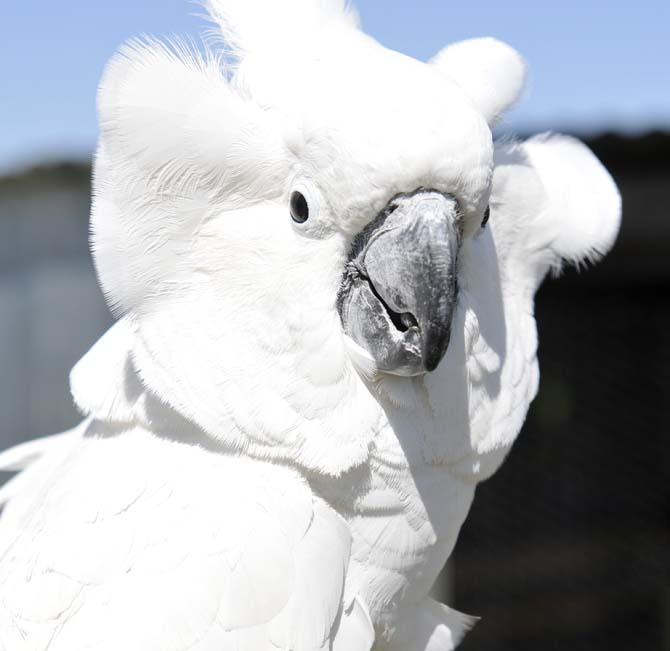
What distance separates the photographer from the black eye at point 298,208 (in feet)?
3.80

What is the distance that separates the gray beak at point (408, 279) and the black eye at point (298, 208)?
9 cm

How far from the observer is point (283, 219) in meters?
1.19

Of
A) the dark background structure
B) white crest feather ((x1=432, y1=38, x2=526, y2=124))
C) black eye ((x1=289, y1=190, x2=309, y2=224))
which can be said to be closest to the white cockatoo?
black eye ((x1=289, y1=190, x2=309, y2=224))

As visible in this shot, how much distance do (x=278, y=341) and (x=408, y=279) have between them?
21cm

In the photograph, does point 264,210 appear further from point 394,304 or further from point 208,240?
point 394,304

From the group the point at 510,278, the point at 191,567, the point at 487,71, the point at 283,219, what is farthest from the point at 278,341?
the point at 487,71

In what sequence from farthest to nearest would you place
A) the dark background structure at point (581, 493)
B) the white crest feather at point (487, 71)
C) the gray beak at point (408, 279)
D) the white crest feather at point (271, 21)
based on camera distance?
the dark background structure at point (581, 493)
the white crest feather at point (487, 71)
the white crest feather at point (271, 21)
the gray beak at point (408, 279)

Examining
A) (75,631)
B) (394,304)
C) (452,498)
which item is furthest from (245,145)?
(75,631)

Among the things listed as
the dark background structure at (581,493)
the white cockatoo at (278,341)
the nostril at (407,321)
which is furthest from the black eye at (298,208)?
the dark background structure at (581,493)

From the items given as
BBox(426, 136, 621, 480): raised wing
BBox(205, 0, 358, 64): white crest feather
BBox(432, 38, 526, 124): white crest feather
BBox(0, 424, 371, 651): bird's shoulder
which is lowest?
BBox(0, 424, 371, 651): bird's shoulder

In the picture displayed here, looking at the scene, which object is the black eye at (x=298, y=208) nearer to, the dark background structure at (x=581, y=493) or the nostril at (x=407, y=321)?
the nostril at (x=407, y=321)

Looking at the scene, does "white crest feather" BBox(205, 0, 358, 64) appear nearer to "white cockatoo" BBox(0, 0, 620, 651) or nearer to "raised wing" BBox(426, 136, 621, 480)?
"white cockatoo" BBox(0, 0, 620, 651)

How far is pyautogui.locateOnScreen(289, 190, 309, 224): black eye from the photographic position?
3.80 feet

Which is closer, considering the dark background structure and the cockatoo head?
the cockatoo head
